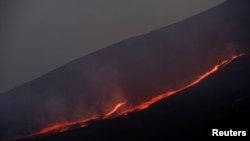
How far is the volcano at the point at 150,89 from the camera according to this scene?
408 centimetres

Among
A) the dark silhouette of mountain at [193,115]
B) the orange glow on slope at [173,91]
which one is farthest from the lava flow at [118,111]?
the dark silhouette of mountain at [193,115]

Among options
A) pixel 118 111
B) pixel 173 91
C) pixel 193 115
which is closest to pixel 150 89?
pixel 173 91

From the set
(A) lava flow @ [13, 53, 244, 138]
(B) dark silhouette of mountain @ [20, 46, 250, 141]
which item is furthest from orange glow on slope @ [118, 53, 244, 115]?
(B) dark silhouette of mountain @ [20, 46, 250, 141]

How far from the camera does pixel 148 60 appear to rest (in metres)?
6.23

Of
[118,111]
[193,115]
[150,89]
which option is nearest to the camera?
[193,115]

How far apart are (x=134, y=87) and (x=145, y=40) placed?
3.79 ft

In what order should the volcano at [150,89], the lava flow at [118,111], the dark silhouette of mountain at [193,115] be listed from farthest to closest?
the lava flow at [118,111], the volcano at [150,89], the dark silhouette of mountain at [193,115]

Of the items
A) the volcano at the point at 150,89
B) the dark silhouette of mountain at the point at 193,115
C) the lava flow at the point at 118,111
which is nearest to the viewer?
the dark silhouette of mountain at the point at 193,115

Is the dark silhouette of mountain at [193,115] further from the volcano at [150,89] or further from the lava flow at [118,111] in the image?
the lava flow at [118,111]

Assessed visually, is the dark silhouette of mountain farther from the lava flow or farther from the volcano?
the lava flow

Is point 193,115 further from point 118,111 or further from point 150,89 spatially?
point 150,89

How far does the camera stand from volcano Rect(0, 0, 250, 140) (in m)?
4.08

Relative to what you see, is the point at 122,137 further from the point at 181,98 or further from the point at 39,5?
the point at 39,5

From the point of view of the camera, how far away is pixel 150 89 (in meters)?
5.42
